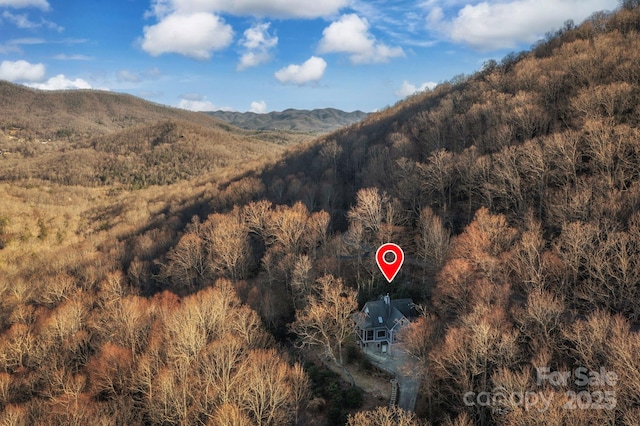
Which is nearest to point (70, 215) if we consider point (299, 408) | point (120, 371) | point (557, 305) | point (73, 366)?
point (73, 366)

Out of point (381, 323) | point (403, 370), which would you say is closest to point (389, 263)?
point (381, 323)

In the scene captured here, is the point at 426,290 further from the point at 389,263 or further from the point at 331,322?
the point at 331,322

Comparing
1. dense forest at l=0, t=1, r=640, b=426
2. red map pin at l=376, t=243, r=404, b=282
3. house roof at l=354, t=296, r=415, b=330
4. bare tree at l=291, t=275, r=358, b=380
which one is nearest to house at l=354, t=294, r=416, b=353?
house roof at l=354, t=296, r=415, b=330

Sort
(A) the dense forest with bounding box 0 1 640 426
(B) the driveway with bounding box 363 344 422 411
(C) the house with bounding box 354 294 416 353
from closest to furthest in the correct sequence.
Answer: (A) the dense forest with bounding box 0 1 640 426 < (B) the driveway with bounding box 363 344 422 411 < (C) the house with bounding box 354 294 416 353

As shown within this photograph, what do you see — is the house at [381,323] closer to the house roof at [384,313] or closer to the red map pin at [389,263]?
the house roof at [384,313]

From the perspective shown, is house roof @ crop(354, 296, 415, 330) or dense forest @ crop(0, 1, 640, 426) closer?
dense forest @ crop(0, 1, 640, 426)

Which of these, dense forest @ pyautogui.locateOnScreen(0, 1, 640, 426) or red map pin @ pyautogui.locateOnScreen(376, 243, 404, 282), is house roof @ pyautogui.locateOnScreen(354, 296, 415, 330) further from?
red map pin @ pyautogui.locateOnScreen(376, 243, 404, 282)

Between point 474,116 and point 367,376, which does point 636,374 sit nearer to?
point 367,376
